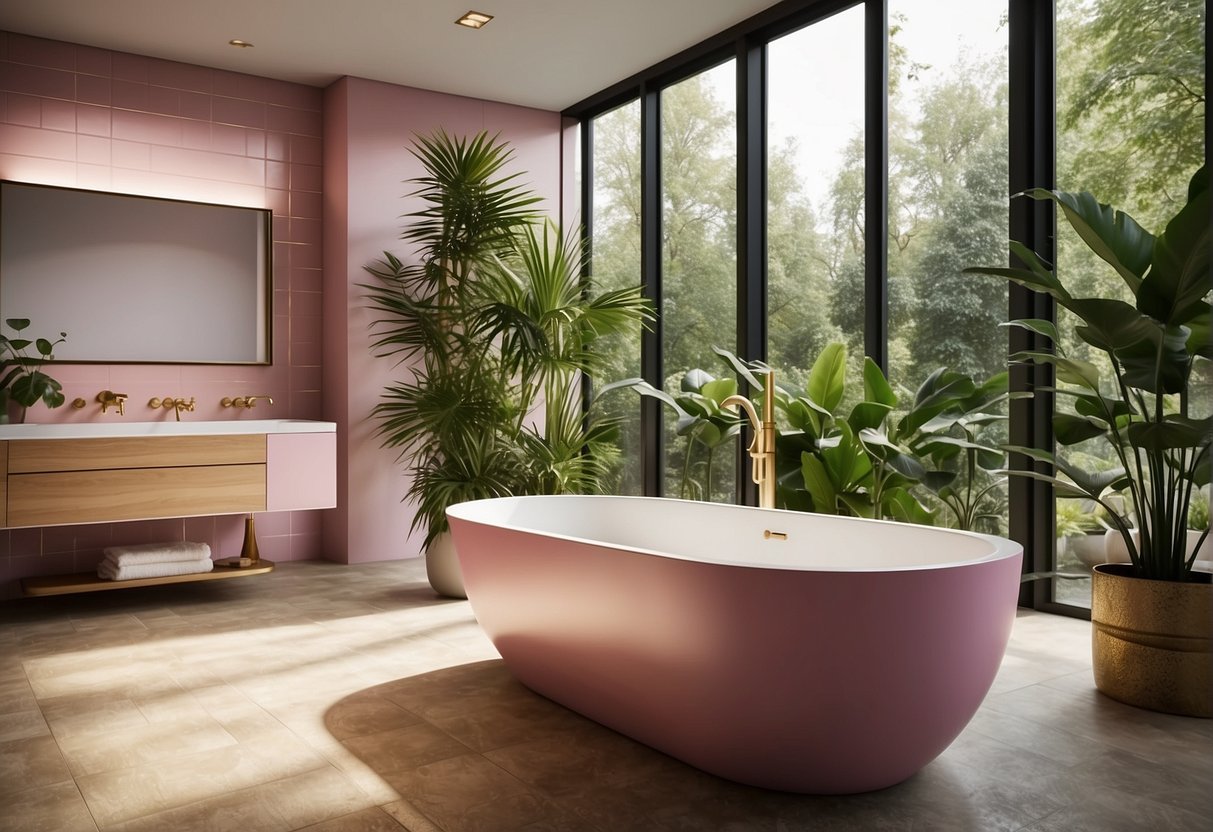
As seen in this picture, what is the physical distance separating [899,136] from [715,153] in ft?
3.81

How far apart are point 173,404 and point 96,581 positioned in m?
1.00

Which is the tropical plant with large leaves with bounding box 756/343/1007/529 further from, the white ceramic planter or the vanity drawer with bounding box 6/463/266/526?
the vanity drawer with bounding box 6/463/266/526

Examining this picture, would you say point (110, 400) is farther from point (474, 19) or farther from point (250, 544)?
point (474, 19)

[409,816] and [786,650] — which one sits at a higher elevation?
[786,650]

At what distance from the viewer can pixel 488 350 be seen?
452cm

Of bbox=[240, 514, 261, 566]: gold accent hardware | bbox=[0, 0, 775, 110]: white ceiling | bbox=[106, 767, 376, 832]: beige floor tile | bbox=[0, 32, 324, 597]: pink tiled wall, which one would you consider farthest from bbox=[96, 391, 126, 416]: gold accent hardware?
bbox=[106, 767, 376, 832]: beige floor tile

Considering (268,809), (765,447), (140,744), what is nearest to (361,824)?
(268,809)

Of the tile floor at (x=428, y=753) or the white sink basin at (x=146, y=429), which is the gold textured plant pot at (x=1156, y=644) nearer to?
the tile floor at (x=428, y=753)

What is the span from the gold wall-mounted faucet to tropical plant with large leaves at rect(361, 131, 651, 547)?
1043 mm

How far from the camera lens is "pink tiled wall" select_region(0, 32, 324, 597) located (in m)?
4.43

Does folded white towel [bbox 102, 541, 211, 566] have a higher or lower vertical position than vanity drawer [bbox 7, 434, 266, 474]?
lower

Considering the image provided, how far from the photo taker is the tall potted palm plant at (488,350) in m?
4.24

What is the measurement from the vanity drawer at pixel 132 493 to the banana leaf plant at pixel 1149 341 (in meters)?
3.17

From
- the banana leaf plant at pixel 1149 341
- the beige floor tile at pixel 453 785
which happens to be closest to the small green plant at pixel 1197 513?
the banana leaf plant at pixel 1149 341
